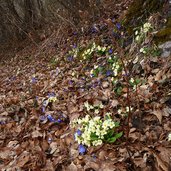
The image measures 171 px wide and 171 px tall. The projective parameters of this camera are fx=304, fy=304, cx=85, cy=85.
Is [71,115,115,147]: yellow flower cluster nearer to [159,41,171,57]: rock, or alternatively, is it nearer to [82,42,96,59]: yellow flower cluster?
[159,41,171,57]: rock

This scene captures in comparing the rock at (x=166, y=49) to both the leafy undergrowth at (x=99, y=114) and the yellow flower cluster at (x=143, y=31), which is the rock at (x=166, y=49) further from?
the yellow flower cluster at (x=143, y=31)

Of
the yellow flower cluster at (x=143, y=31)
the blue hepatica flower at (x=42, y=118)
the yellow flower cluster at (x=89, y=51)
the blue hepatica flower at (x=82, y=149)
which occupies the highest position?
the yellow flower cluster at (x=143, y=31)

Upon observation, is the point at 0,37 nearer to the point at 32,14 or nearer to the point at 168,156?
the point at 32,14

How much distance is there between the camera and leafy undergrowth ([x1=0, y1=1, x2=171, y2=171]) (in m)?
2.88

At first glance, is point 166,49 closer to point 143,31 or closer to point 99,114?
point 143,31

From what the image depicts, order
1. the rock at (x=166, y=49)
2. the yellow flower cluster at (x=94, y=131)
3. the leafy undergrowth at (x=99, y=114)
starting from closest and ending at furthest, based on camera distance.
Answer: the yellow flower cluster at (x=94, y=131) < the leafy undergrowth at (x=99, y=114) < the rock at (x=166, y=49)

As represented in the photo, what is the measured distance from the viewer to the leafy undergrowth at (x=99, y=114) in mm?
2885

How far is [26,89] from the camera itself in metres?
6.17

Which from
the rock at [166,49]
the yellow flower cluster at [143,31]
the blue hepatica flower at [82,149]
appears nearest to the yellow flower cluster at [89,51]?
the yellow flower cluster at [143,31]

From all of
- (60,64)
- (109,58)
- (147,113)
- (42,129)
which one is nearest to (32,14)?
(60,64)

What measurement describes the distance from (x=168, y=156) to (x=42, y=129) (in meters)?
1.86

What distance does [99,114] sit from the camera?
144 inches

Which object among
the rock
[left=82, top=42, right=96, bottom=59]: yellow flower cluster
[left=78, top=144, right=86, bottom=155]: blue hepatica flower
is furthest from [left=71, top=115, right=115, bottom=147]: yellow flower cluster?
[left=82, top=42, right=96, bottom=59]: yellow flower cluster

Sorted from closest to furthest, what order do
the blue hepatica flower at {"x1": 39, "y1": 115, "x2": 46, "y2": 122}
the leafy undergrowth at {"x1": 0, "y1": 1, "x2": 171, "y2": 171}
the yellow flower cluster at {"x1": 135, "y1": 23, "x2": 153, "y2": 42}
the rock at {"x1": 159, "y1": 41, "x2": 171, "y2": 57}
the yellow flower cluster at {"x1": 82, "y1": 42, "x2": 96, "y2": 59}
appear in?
the leafy undergrowth at {"x1": 0, "y1": 1, "x2": 171, "y2": 171}, the rock at {"x1": 159, "y1": 41, "x2": 171, "y2": 57}, the blue hepatica flower at {"x1": 39, "y1": 115, "x2": 46, "y2": 122}, the yellow flower cluster at {"x1": 135, "y1": 23, "x2": 153, "y2": 42}, the yellow flower cluster at {"x1": 82, "y1": 42, "x2": 96, "y2": 59}
